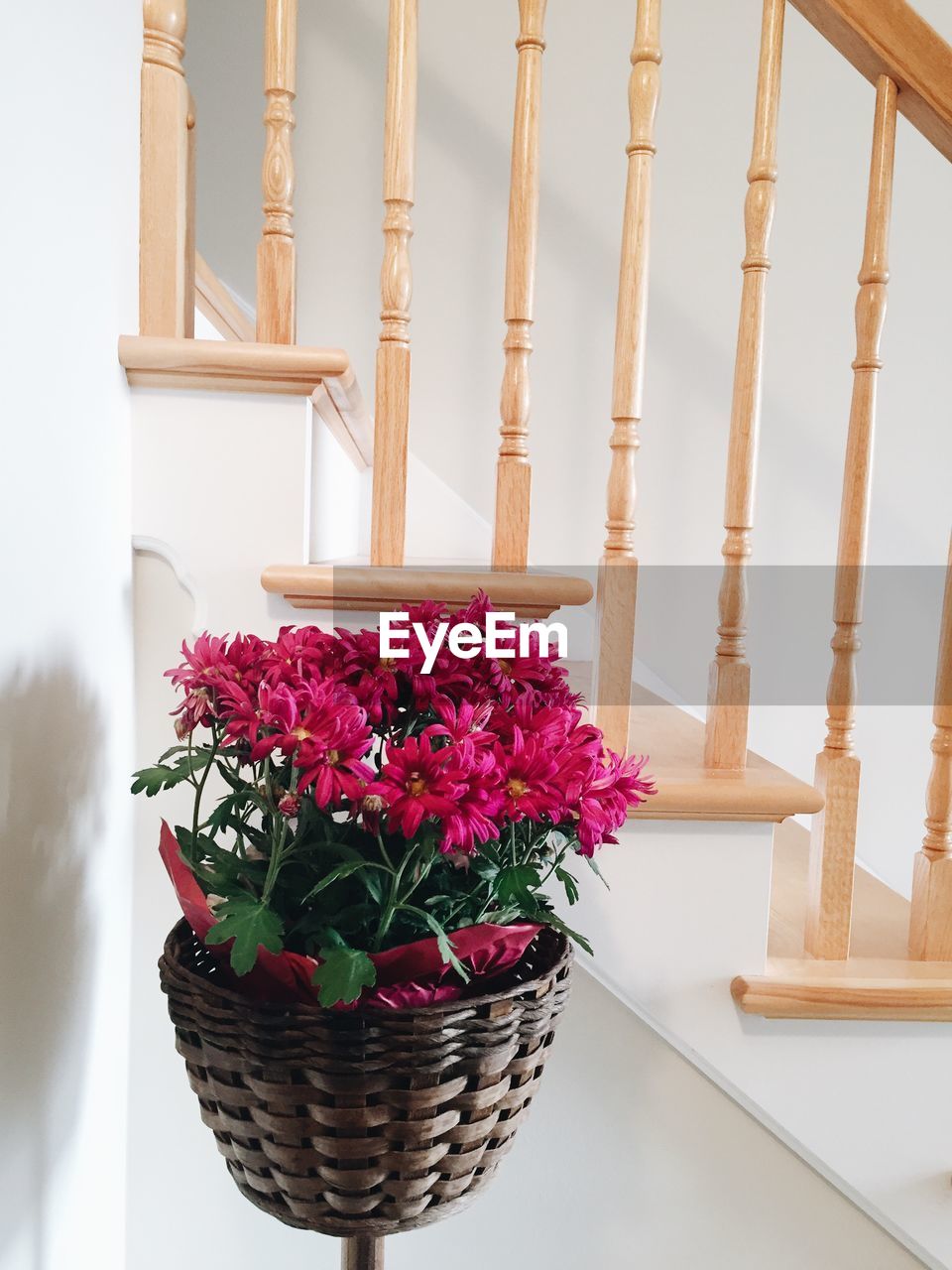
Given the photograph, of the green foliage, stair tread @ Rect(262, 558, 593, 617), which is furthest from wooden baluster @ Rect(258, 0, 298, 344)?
the green foliage

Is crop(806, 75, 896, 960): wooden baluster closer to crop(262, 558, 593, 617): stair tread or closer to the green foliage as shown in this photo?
crop(262, 558, 593, 617): stair tread

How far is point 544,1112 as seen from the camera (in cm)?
121

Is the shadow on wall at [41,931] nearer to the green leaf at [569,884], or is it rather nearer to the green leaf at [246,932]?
the green leaf at [246,932]

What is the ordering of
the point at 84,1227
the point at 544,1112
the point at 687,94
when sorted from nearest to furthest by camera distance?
1. the point at 84,1227
2. the point at 544,1112
3. the point at 687,94

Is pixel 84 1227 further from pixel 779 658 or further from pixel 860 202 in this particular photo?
pixel 860 202

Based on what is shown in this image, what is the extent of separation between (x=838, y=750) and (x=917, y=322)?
101 cm

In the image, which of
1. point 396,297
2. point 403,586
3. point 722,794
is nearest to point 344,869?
point 403,586

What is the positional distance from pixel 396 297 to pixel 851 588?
573mm

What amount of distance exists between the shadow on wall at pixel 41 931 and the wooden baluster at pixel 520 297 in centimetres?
44

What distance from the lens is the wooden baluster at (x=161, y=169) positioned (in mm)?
908

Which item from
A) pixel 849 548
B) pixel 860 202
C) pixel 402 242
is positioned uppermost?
pixel 860 202

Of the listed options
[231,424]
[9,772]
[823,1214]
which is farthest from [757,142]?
[823,1214]

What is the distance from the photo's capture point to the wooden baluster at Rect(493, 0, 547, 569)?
93 centimetres

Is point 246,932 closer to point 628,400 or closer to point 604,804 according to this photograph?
point 604,804
